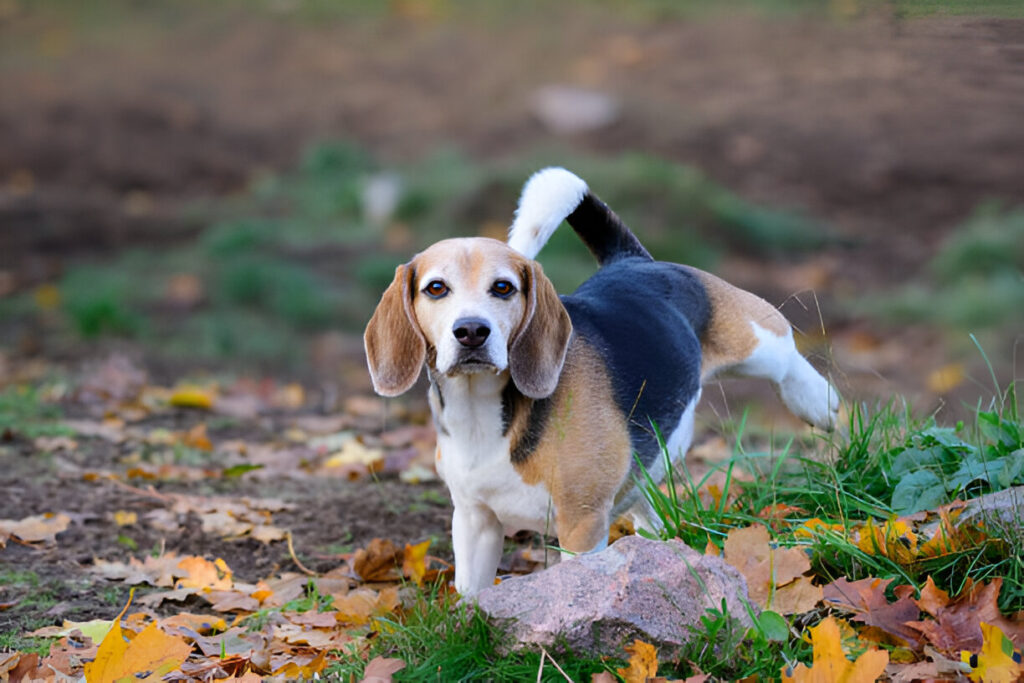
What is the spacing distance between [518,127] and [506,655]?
40.6ft

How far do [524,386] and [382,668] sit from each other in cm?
85

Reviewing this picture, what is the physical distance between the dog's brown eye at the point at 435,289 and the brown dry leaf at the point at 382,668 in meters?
0.97

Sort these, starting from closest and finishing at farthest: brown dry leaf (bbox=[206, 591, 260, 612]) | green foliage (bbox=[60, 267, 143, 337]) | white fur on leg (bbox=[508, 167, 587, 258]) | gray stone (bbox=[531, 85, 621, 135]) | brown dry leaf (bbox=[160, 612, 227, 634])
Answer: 1. brown dry leaf (bbox=[160, 612, 227, 634])
2. brown dry leaf (bbox=[206, 591, 260, 612])
3. white fur on leg (bbox=[508, 167, 587, 258])
4. green foliage (bbox=[60, 267, 143, 337])
5. gray stone (bbox=[531, 85, 621, 135])

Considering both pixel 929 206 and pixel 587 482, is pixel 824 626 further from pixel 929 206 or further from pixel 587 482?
pixel 929 206

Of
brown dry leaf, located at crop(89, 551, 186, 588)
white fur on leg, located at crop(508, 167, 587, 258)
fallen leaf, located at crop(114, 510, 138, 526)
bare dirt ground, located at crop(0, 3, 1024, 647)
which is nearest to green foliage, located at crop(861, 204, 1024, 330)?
bare dirt ground, located at crop(0, 3, 1024, 647)

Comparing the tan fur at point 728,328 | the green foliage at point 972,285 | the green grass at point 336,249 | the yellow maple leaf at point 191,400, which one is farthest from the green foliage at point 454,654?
the green foliage at point 972,285

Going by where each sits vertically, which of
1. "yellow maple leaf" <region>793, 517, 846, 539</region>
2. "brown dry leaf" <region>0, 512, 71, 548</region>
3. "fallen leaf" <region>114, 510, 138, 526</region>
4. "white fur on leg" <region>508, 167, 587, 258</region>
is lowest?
"fallen leaf" <region>114, 510, 138, 526</region>

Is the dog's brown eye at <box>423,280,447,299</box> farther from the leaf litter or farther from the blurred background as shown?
the blurred background

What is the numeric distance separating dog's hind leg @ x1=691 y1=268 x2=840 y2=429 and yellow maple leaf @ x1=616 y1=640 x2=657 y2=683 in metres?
1.52

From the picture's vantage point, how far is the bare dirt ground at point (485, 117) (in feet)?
38.8

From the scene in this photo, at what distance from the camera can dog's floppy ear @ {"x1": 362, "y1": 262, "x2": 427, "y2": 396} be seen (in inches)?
127

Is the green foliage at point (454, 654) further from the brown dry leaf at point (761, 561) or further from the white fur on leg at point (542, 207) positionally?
the white fur on leg at point (542, 207)

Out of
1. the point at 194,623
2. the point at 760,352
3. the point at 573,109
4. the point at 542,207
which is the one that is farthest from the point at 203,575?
the point at 573,109

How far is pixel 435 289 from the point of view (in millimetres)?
3148
